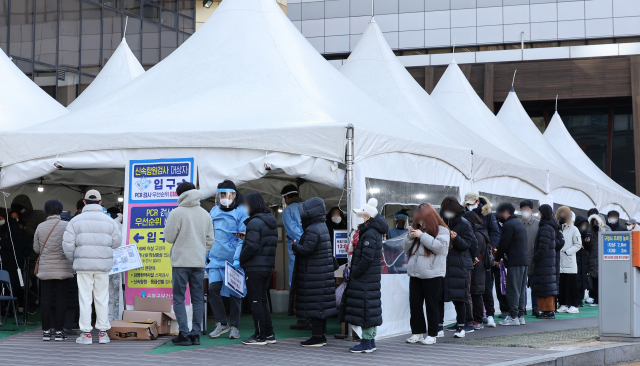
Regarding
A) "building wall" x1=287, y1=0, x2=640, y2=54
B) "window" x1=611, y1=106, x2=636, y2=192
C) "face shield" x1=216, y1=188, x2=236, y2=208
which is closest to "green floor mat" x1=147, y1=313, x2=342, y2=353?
"face shield" x1=216, y1=188, x2=236, y2=208

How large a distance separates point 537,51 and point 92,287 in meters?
24.9

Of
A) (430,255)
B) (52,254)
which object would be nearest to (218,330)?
(52,254)

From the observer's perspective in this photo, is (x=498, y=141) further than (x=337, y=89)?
Yes

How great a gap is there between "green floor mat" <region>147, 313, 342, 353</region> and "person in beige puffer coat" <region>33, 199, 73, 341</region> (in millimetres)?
1271

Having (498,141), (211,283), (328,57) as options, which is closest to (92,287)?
(211,283)

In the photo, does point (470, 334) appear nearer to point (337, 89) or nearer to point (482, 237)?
point (482, 237)

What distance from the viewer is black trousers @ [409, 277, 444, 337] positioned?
802 cm

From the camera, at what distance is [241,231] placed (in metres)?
8.29

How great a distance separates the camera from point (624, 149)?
97.8ft

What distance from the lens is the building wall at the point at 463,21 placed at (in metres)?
30.5

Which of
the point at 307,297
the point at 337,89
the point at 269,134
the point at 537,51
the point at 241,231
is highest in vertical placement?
the point at 537,51

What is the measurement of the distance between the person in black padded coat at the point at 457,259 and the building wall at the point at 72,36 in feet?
62.4

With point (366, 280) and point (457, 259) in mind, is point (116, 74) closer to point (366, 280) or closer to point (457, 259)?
point (457, 259)

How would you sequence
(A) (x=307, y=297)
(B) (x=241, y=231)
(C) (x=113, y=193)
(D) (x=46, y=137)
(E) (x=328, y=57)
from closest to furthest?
1. (A) (x=307, y=297)
2. (B) (x=241, y=231)
3. (D) (x=46, y=137)
4. (C) (x=113, y=193)
5. (E) (x=328, y=57)
